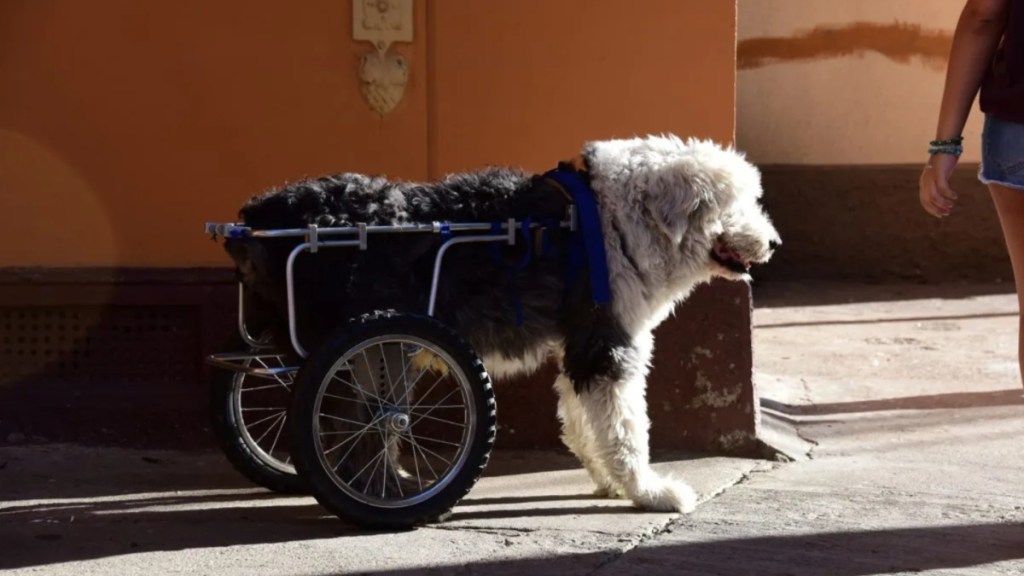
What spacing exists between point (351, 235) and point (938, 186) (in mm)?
1880

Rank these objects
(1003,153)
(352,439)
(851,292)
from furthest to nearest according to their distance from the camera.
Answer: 1. (851,292)
2. (352,439)
3. (1003,153)

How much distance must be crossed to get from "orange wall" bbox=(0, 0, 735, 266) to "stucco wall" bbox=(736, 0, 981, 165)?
5213mm

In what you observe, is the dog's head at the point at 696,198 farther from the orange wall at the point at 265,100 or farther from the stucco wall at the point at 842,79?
the stucco wall at the point at 842,79

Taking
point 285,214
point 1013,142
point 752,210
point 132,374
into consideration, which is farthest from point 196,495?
point 1013,142

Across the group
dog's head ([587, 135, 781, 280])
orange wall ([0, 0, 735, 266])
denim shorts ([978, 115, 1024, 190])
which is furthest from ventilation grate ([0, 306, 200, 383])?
denim shorts ([978, 115, 1024, 190])

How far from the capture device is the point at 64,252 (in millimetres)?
5820

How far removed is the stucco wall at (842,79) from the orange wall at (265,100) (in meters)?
5.21

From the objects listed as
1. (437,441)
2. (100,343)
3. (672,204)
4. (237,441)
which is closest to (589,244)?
(672,204)

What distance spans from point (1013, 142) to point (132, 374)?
3.70 meters

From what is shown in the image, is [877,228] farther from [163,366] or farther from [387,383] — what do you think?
[387,383]

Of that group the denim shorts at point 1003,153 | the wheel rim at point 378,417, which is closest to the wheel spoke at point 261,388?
the wheel rim at point 378,417

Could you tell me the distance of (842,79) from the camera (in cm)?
1109

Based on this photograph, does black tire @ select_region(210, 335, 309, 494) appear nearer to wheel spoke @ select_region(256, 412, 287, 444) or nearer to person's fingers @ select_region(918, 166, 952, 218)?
wheel spoke @ select_region(256, 412, 287, 444)

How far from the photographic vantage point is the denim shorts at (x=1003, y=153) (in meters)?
3.99
